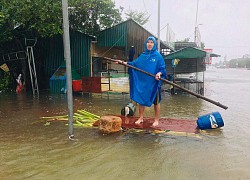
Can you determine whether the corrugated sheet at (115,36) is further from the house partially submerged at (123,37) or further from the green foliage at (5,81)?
the green foliage at (5,81)

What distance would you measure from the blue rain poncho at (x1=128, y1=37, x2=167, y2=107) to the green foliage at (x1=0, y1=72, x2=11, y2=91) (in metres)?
10.9

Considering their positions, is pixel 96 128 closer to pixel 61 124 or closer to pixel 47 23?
pixel 61 124

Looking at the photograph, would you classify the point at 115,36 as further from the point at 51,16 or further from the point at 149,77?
the point at 149,77

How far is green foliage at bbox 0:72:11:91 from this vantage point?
13883 millimetres

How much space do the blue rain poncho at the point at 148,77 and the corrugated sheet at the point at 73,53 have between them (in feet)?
25.0

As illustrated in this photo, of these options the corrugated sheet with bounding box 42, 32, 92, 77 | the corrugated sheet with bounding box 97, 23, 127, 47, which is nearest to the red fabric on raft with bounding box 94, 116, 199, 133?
the corrugated sheet with bounding box 97, 23, 127, 47

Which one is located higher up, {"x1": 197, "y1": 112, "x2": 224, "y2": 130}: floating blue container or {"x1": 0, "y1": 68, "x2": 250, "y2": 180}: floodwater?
{"x1": 197, "y1": 112, "x2": 224, "y2": 130}: floating blue container

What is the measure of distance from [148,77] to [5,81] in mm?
11479

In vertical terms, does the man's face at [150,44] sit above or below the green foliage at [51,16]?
below

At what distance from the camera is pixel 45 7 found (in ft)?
33.2

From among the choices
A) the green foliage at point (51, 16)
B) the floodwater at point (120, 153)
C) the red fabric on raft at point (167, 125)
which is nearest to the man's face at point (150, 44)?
the red fabric on raft at point (167, 125)

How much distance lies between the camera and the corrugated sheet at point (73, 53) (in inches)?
509

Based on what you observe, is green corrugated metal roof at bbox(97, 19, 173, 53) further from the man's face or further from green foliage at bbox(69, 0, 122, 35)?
the man's face

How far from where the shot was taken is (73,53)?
43.5 ft
